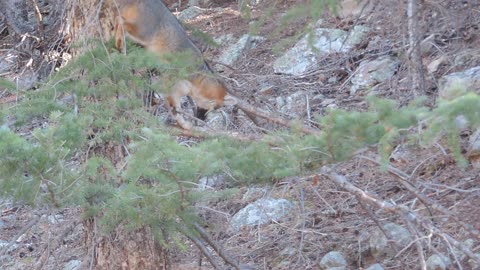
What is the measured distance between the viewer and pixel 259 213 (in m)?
8.69

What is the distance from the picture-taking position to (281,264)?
792cm

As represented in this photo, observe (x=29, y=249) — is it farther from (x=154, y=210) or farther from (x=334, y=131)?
(x=334, y=131)

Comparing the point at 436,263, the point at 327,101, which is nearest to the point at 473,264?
the point at 436,263

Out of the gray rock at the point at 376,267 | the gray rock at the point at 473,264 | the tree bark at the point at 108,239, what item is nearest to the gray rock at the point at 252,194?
the tree bark at the point at 108,239

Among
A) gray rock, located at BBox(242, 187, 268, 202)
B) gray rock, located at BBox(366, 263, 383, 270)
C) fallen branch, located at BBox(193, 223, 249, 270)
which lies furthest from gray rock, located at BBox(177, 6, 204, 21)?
gray rock, located at BBox(366, 263, 383, 270)

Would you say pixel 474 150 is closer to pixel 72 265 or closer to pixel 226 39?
pixel 72 265

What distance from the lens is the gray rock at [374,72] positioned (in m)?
10.7

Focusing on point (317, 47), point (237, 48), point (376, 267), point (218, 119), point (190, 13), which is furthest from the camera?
point (190, 13)

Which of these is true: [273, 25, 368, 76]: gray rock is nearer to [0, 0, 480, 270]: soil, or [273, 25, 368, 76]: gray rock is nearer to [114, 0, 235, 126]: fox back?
[0, 0, 480, 270]: soil

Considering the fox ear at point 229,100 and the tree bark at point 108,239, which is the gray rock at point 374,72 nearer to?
the fox ear at point 229,100

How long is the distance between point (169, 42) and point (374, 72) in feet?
13.4

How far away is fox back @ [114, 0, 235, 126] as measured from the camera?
7367 millimetres

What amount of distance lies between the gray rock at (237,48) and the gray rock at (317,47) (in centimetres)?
97

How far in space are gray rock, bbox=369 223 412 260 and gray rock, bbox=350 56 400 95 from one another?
137 inches
